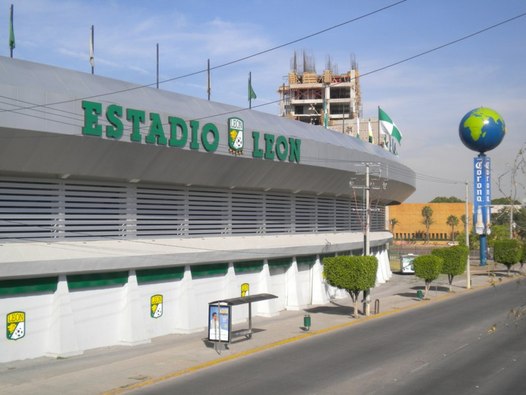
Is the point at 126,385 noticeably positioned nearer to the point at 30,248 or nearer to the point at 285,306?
the point at 30,248

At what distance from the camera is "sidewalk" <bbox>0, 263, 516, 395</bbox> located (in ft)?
64.8

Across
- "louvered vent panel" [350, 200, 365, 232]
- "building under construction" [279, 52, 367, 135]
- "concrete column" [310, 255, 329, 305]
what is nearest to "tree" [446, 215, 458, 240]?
"building under construction" [279, 52, 367, 135]

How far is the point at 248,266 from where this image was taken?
36.6 metres

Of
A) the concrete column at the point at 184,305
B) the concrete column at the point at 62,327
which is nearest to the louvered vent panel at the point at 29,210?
the concrete column at the point at 62,327

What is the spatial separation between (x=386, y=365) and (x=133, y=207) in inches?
525

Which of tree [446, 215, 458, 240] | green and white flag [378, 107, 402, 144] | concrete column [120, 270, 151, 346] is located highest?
green and white flag [378, 107, 402, 144]

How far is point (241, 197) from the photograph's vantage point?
36.3 metres

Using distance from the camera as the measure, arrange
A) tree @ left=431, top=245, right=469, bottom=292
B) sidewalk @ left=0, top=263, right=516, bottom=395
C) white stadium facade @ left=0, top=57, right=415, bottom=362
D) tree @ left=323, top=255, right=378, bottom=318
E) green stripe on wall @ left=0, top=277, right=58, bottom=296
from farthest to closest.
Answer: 1. tree @ left=431, top=245, right=469, bottom=292
2. tree @ left=323, top=255, right=378, bottom=318
3. white stadium facade @ left=0, top=57, right=415, bottom=362
4. green stripe on wall @ left=0, top=277, right=58, bottom=296
5. sidewalk @ left=0, top=263, right=516, bottom=395

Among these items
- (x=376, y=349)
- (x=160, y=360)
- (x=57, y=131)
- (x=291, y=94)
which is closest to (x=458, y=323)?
(x=376, y=349)

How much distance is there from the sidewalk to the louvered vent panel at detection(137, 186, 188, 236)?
201 inches

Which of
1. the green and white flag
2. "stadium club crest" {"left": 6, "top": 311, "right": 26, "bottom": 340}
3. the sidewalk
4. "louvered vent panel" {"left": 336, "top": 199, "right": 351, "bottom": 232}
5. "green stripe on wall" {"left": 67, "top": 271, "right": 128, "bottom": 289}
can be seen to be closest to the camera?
the sidewalk

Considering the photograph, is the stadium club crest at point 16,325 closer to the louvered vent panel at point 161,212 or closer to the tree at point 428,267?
the louvered vent panel at point 161,212

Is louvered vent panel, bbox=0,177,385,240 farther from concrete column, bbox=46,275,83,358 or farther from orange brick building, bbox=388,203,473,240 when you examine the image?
orange brick building, bbox=388,203,473,240

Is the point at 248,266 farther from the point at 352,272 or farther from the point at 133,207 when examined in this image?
the point at 133,207
